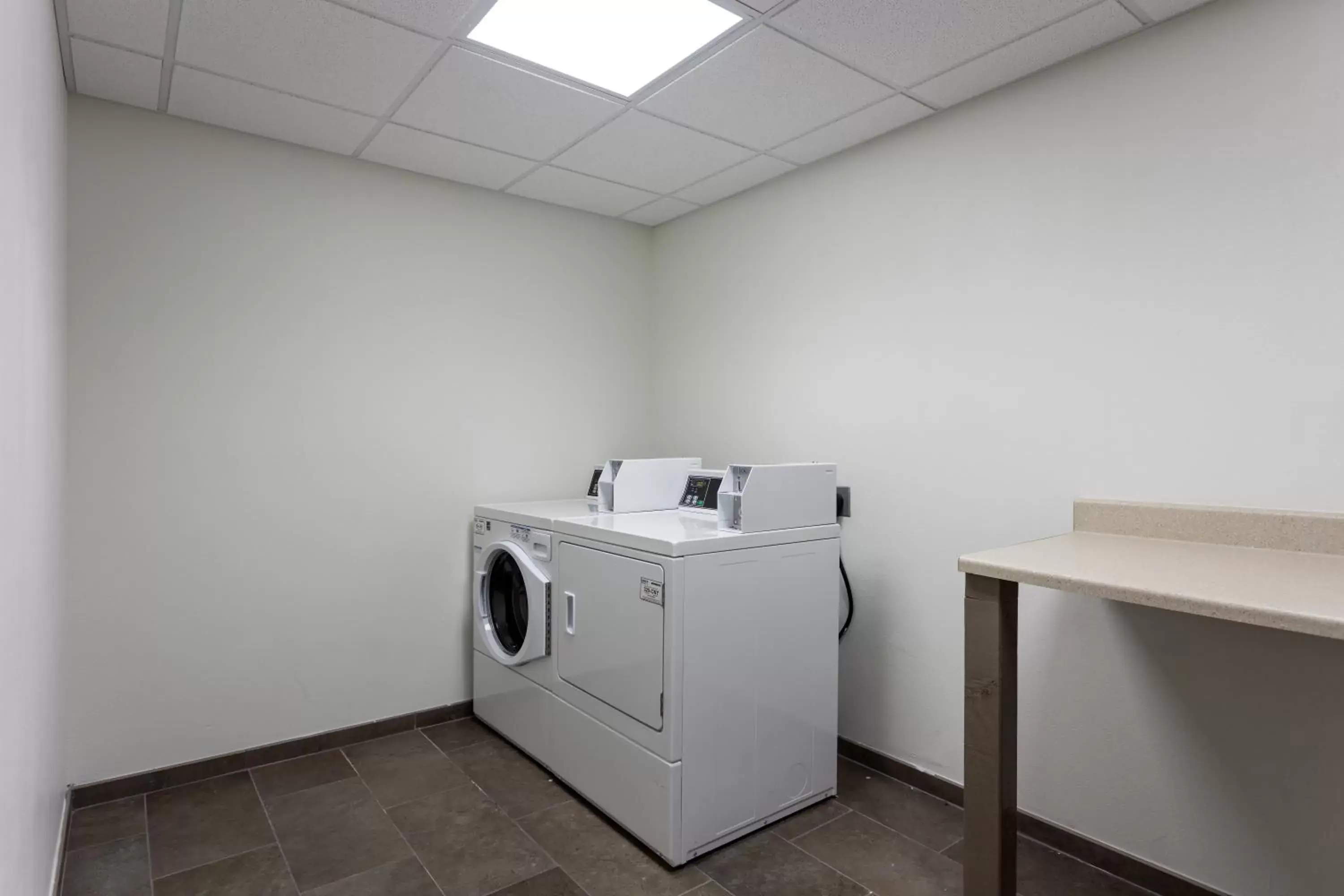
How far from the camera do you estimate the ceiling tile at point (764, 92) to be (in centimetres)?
205

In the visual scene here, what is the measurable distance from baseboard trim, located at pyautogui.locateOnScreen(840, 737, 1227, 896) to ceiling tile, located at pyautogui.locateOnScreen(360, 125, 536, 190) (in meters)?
2.65

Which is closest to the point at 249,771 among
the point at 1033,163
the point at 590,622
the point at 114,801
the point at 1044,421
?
the point at 114,801

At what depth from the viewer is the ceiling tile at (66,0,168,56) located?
1851mm

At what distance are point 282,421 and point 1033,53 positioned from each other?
275 centimetres

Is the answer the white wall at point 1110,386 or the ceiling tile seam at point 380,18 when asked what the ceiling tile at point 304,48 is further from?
the white wall at point 1110,386

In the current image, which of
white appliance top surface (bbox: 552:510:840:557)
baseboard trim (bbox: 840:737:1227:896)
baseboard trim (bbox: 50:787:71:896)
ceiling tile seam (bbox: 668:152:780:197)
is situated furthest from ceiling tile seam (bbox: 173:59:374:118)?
baseboard trim (bbox: 840:737:1227:896)

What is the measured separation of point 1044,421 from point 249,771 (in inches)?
116

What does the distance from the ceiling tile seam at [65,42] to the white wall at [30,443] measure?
0.05 metres

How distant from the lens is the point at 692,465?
9.77 feet

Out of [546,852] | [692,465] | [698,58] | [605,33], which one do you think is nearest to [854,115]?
[698,58]

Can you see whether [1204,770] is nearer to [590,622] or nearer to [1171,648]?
[1171,648]

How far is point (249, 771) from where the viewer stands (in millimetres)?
2645

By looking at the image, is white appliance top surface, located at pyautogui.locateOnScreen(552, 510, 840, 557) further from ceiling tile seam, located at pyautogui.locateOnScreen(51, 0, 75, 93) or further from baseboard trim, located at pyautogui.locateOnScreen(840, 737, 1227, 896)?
ceiling tile seam, located at pyautogui.locateOnScreen(51, 0, 75, 93)

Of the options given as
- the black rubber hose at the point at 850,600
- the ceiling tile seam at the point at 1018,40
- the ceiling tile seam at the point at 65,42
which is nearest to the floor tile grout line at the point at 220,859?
the black rubber hose at the point at 850,600
